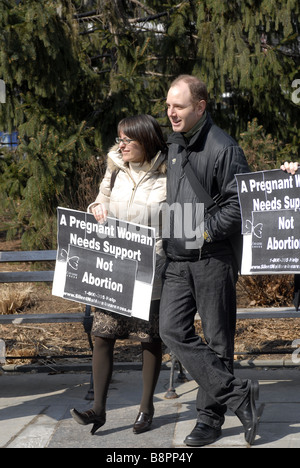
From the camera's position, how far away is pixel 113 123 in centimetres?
888

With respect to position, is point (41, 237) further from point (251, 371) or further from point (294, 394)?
point (294, 394)

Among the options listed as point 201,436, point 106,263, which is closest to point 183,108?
point 106,263

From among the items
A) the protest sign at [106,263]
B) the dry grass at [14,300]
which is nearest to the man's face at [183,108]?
the protest sign at [106,263]

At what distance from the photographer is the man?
416 cm

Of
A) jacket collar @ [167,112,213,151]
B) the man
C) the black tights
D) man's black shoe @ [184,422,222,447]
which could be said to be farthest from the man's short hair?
man's black shoe @ [184,422,222,447]

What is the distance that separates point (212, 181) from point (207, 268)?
0.48 meters

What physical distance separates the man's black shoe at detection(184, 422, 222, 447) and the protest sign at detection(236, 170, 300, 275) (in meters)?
0.91

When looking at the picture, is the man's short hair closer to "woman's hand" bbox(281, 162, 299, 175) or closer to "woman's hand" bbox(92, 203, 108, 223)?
"woman's hand" bbox(281, 162, 299, 175)

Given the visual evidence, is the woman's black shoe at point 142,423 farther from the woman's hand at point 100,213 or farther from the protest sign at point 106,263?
the woman's hand at point 100,213

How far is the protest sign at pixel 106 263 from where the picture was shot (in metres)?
4.39

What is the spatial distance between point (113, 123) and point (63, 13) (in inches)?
55.0

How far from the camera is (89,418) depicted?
14.5 feet

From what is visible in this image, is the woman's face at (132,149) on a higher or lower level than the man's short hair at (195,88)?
lower

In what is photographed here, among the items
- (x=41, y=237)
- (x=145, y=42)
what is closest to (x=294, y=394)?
(x=41, y=237)
